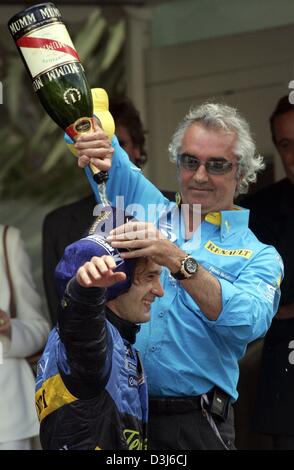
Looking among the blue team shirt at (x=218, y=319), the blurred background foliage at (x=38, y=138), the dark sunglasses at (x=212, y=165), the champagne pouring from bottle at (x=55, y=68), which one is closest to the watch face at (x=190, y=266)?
the blue team shirt at (x=218, y=319)

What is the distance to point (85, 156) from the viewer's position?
3.12 metres

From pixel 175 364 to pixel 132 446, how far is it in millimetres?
484

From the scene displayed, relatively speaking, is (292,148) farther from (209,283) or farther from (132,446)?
(132,446)

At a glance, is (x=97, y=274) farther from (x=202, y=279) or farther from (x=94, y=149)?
(x=94, y=149)

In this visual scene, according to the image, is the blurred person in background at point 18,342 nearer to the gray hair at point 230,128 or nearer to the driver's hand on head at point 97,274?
the gray hair at point 230,128

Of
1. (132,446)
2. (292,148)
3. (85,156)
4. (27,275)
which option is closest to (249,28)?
(292,148)

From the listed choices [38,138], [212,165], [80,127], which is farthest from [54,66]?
[38,138]

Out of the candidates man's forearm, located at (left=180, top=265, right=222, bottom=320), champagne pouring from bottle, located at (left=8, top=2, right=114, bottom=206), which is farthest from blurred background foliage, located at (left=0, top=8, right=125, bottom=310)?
man's forearm, located at (left=180, top=265, right=222, bottom=320)

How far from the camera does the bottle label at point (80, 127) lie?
10.3 ft

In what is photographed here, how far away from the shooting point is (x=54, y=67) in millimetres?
3105

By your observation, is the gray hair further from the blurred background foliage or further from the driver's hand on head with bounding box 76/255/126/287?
the blurred background foliage

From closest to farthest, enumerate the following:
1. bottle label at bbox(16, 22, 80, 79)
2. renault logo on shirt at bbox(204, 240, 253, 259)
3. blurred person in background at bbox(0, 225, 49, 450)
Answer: bottle label at bbox(16, 22, 80, 79)
renault logo on shirt at bbox(204, 240, 253, 259)
blurred person in background at bbox(0, 225, 49, 450)

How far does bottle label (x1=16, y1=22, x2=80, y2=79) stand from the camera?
3.10m

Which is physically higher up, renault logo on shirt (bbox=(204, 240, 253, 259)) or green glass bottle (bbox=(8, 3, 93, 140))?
green glass bottle (bbox=(8, 3, 93, 140))
